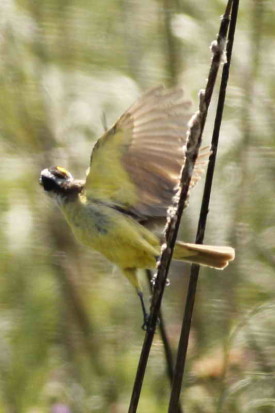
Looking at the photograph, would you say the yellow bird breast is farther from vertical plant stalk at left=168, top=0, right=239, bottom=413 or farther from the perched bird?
vertical plant stalk at left=168, top=0, right=239, bottom=413

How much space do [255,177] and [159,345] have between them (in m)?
0.57

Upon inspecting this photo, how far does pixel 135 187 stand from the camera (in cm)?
242

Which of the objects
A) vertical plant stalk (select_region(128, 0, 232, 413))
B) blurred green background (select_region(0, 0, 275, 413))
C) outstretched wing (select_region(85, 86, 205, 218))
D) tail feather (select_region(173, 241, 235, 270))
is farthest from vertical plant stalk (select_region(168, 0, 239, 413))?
blurred green background (select_region(0, 0, 275, 413))

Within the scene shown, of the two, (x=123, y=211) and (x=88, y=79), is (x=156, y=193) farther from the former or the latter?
(x=88, y=79)

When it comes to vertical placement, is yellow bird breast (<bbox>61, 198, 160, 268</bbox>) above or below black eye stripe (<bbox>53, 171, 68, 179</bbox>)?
below

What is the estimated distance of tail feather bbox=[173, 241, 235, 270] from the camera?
2152 mm

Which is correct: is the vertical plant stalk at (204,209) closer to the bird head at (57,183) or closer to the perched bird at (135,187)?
the perched bird at (135,187)

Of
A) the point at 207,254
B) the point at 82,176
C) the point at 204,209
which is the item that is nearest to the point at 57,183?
the point at 207,254

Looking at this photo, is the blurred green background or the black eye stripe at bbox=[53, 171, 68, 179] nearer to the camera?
the black eye stripe at bbox=[53, 171, 68, 179]

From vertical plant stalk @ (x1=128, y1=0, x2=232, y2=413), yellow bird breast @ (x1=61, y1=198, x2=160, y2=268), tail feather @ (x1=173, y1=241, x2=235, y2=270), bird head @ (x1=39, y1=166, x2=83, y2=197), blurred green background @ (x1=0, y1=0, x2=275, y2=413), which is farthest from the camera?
blurred green background @ (x1=0, y1=0, x2=275, y2=413)

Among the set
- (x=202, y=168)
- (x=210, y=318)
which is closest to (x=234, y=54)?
(x=210, y=318)

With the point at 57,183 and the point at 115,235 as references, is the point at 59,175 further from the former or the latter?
the point at 115,235

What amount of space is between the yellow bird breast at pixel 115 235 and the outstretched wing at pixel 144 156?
0.11 feet

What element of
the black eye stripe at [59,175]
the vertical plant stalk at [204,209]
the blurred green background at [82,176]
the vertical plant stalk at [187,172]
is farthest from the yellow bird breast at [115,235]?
the vertical plant stalk at [187,172]
